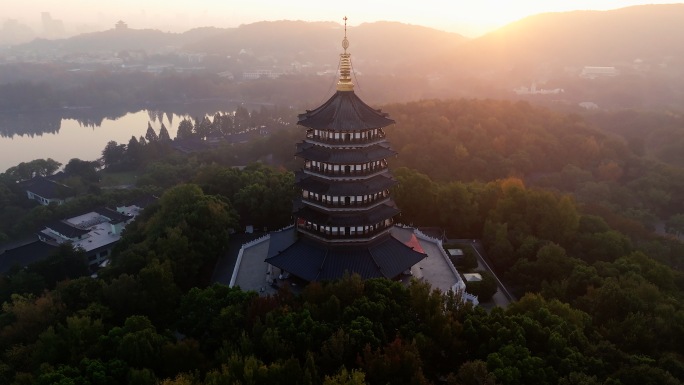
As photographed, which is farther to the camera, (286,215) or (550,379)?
(286,215)

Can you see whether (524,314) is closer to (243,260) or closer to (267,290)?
(267,290)

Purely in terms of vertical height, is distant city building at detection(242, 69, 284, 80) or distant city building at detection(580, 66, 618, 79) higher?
distant city building at detection(580, 66, 618, 79)

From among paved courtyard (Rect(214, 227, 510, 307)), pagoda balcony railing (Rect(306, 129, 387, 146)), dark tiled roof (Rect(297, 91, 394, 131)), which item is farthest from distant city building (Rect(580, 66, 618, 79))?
pagoda balcony railing (Rect(306, 129, 387, 146))

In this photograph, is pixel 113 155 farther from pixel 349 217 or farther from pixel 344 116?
pixel 344 116

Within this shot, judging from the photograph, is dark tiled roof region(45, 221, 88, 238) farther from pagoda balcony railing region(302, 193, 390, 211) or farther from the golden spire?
the golden spire

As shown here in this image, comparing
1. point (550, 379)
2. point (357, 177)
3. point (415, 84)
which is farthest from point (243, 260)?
point (415, 84)

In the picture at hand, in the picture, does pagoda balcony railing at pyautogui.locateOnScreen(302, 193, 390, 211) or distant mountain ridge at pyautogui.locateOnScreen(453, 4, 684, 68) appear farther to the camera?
distant mountain ridge at pyautogui.locateOnScreen(453, 4, 684, 68)
